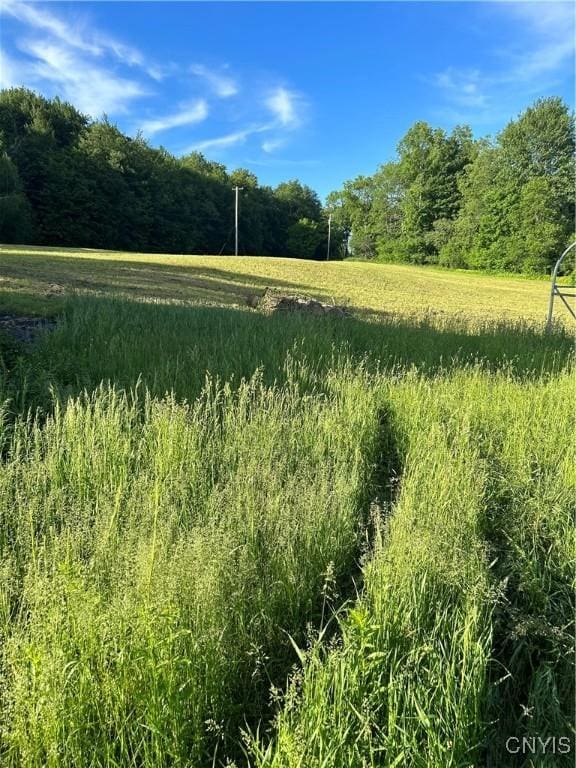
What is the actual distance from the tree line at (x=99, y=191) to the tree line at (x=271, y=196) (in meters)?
0.12

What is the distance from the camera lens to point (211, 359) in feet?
16.3

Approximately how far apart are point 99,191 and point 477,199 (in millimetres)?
42287

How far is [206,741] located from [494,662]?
1105mm

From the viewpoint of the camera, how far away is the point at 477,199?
194 feet

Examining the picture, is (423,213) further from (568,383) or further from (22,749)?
(22,749)

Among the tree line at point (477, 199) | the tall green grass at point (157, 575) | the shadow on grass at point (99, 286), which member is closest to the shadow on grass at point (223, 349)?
the tall green grass at point (157, 575)

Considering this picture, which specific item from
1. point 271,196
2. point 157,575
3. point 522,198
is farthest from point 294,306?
point 271,196

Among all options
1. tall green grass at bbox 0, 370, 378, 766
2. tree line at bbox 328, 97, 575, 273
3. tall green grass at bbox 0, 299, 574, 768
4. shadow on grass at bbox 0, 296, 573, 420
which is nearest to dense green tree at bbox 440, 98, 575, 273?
tree line at bbox 328, 97, 575, 273

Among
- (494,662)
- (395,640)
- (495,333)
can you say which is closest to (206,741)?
(395,640)

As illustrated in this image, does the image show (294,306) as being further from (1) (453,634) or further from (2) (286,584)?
(1) (453,634)

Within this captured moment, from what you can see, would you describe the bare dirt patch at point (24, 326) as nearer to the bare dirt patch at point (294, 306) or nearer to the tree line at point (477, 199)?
the bare dirt patch at point (294, 306)

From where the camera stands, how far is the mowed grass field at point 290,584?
141 cm

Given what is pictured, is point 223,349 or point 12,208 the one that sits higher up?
point 12,208

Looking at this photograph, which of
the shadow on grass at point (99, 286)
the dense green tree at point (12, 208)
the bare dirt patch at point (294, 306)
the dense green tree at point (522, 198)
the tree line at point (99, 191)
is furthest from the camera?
the dense green tree at point (522, 198)
